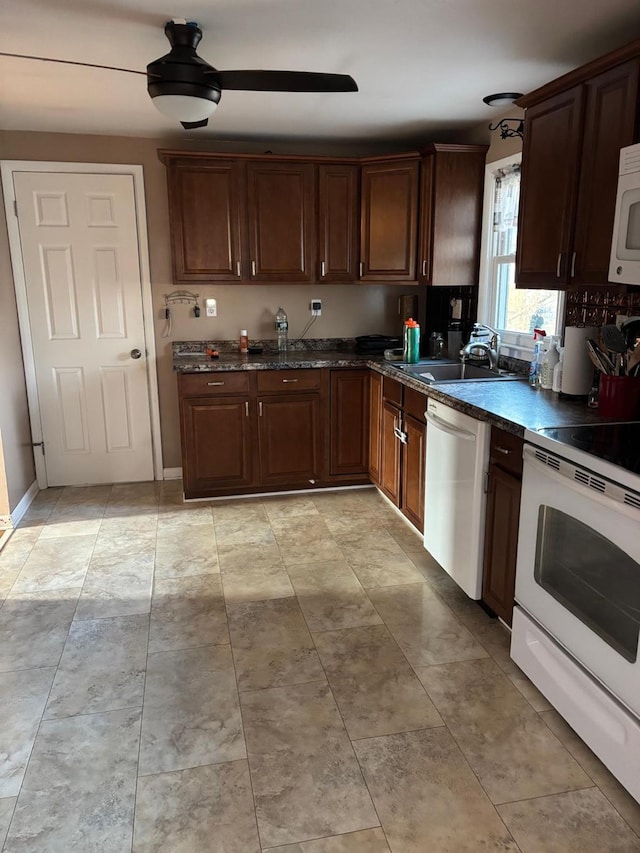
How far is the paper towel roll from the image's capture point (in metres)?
2.69

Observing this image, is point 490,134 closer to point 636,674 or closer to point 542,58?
point 542,58

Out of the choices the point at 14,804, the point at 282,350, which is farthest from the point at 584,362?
the point at 14,804

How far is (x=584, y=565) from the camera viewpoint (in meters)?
1.94

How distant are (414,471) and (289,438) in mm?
1076

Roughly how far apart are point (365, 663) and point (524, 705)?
589 millimetres

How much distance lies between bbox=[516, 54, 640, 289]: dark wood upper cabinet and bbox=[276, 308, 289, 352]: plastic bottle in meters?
1.95

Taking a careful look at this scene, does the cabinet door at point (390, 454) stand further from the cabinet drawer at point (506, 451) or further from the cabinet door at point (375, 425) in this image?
the cabinet drawer at point (506, 451)

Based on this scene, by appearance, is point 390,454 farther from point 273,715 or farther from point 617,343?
point 273,715

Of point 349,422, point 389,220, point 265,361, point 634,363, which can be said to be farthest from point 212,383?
point 634,363

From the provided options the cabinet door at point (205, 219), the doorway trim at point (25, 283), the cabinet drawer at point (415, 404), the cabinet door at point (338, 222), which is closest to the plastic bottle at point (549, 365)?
the cabinet drawer at point (415, 404)

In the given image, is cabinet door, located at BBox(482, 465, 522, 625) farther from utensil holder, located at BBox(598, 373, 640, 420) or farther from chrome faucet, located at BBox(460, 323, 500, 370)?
chrome faucet, located at BBox(460, 323, 500, 370)

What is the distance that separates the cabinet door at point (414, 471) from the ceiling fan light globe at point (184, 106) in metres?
1.75

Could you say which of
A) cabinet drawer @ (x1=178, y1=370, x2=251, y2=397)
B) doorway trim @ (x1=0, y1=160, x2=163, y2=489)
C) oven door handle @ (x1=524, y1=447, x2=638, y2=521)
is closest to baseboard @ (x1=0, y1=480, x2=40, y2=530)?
doorway trim @ (x1=0, y1=160, x2=163, y2=489)

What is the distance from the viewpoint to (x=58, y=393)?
14.3 feet
